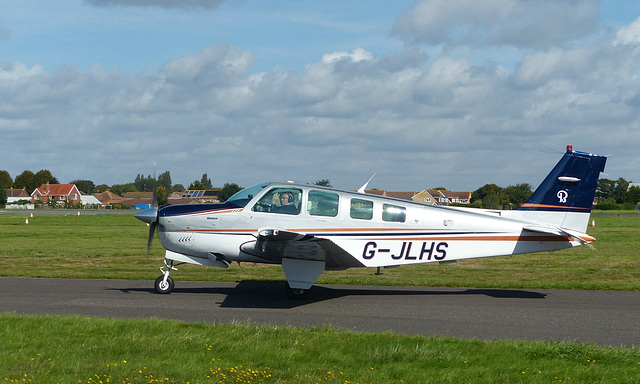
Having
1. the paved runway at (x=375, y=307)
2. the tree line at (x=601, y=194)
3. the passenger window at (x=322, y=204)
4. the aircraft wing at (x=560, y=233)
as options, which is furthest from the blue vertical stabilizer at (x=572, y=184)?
the tree line at (x=601, y=194)

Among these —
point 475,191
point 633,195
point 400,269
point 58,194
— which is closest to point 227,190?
point 400,269

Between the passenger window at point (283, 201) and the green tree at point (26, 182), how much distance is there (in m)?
167

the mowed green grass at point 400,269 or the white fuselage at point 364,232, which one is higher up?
the white fuselage at point 364,232

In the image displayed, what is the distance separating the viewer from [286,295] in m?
12.1

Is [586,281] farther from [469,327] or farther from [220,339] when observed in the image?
[220,339]

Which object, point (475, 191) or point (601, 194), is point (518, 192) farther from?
point (601, 194)

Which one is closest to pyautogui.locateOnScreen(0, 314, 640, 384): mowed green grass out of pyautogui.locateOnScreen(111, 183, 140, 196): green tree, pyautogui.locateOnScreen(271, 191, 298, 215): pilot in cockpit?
pyautogui.locateOnScreen(271, 191, 298, 215): pilot in cockpit

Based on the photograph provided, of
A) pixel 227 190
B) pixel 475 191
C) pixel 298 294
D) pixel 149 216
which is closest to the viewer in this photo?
pixel 298 294

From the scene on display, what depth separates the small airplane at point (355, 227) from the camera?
11.6 meters

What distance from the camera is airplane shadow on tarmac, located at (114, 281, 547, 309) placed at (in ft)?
37.1

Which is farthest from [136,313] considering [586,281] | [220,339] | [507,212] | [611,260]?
[611,260]

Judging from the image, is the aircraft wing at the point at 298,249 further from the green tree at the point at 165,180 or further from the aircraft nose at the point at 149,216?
the green tree at the point at 165,180

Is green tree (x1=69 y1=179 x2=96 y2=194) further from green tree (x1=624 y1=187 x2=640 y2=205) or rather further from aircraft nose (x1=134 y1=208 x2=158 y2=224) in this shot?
aircraft nose (x1=134 y1=208 x2=158 y2=224)

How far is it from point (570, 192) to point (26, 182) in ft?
563
